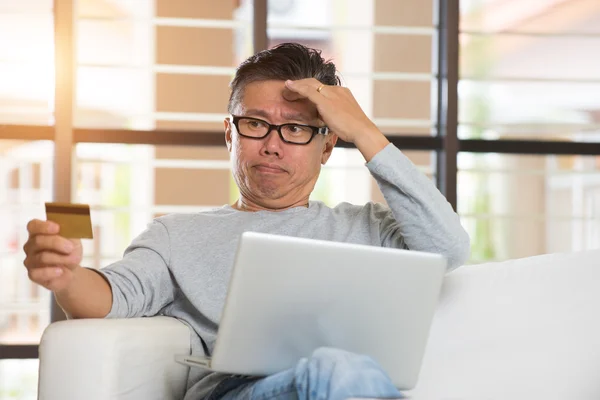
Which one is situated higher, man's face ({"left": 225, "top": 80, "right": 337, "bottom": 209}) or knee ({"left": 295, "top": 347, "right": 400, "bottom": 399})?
man's face ({"left": 225, "top": 80, "right": 337, "bottom": 209})

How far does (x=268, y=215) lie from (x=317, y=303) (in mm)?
634

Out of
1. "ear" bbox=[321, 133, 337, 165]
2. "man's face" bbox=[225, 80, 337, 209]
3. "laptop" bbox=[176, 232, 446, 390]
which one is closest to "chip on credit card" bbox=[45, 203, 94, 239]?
"laptop" bbox=[176, 232, 446, 390]

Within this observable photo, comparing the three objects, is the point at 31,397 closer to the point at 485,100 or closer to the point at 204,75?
the point at 204,75

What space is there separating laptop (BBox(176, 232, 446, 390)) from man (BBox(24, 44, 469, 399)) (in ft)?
0.59

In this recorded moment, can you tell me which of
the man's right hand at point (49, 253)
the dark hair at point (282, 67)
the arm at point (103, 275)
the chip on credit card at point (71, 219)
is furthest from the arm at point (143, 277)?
the dark hair at point (282, 67)

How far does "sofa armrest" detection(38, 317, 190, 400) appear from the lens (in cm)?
153

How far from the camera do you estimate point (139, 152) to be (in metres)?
4.15

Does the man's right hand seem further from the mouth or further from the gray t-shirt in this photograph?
the mouth

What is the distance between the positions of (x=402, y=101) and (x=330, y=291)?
280 cm

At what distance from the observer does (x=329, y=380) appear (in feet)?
4.20

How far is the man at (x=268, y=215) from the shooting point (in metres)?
1.77

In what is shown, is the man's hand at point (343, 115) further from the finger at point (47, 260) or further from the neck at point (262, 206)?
the finger at point (47, 260)

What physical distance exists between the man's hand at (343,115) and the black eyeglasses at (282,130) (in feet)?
0.27

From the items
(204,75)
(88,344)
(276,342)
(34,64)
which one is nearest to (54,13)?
(34,64)
